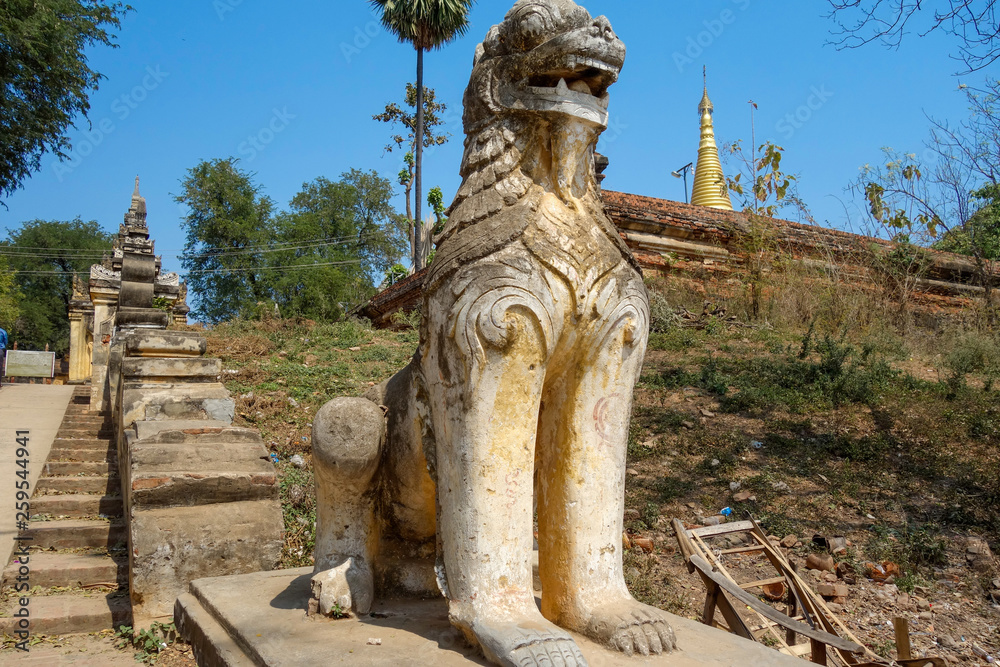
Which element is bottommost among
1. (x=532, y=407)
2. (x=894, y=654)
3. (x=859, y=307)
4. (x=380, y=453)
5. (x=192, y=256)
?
(x=894, y=654)

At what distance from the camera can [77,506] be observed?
506 centimetres

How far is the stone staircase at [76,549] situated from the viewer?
11.8ft

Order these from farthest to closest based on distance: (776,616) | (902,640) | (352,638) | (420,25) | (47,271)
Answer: (47,271) → (420,25) → (902,640) → (776,616) → (352,638)

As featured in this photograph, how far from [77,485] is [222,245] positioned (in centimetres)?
2502

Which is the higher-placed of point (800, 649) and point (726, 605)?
point (726, 605)

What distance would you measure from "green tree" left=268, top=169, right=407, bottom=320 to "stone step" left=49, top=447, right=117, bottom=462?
20814 mm

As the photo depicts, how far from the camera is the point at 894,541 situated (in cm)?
490

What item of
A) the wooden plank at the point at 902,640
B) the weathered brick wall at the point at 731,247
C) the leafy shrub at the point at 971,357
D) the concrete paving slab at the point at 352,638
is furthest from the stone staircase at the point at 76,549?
the leafy shrub at the point at 971,357

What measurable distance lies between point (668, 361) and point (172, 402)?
5333 millimetres

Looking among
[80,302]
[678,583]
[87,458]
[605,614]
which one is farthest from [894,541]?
[80,302]

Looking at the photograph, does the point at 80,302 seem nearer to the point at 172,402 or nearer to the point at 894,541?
the point at 172,402

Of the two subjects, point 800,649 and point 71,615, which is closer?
point 800,649

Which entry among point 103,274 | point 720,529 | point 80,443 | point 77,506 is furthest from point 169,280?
point 720,529

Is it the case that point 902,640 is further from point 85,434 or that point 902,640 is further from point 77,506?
point 85,434
